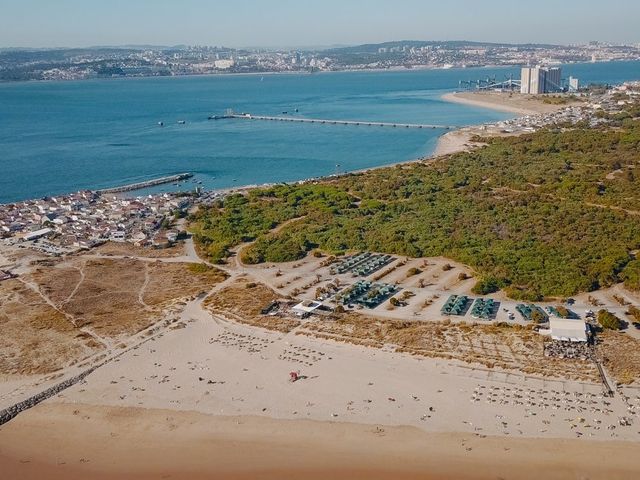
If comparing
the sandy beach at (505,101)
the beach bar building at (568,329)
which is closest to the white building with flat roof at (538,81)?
A: the sandy beach at (505,101)

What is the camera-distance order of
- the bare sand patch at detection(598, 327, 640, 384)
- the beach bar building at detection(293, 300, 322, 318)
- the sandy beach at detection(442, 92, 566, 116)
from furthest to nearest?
the sandy beach at detection(442, 92, 566, 116)
the beach bar building at detection(293, 300, 322, 318)
the bare sand patch at detection(598, 327, 640, 384)

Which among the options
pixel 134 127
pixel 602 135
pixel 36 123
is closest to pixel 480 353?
pixel 602 135

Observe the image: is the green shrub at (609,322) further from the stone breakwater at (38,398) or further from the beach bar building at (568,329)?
the stone breakwater at (38,398)

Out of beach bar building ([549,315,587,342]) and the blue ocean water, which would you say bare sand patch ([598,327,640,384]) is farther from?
the blue ocean water

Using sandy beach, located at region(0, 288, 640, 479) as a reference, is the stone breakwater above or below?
above

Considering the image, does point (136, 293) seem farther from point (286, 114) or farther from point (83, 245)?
point (286, 114)

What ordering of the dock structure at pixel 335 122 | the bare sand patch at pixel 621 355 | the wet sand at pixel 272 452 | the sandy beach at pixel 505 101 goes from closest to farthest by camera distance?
1. the wet sand at pixel 272 452
2. the bare sand patch at pixel 621 355
3. the dock structure at pixel 335 122
4. the sandy beach at pixel 505 101

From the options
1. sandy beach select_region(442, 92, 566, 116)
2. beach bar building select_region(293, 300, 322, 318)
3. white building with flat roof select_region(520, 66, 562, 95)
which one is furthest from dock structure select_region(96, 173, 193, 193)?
white building with flat roof select_region(520, 66, 562, 95)
